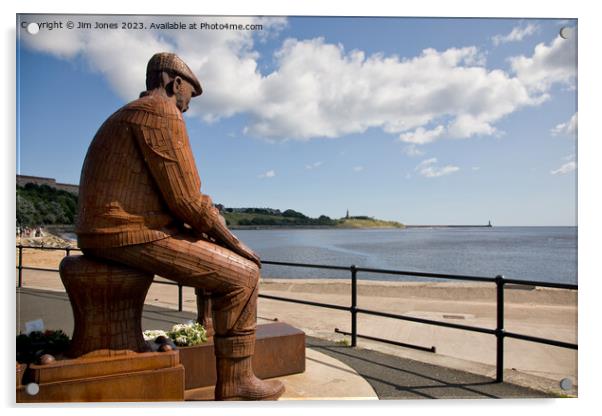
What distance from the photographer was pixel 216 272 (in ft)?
10.2

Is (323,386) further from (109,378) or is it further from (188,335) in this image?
(109,378)

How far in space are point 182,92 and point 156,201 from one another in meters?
0.79

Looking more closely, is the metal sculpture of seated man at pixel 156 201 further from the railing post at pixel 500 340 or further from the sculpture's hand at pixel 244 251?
the railing post at pixel 500 340

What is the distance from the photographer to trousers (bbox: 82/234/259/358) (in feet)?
9.72

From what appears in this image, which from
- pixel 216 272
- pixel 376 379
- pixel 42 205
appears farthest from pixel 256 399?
pixel 42 205

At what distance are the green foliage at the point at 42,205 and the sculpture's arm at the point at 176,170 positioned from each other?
1.82 m

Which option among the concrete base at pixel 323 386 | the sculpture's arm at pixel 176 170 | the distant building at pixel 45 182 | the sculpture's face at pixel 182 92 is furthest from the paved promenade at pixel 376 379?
the sculpture's face at pixel 182 92

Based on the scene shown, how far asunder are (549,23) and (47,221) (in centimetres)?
602

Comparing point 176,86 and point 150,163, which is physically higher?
point 176,86

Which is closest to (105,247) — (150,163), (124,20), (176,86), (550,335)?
(150,163)

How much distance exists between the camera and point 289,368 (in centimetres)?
416

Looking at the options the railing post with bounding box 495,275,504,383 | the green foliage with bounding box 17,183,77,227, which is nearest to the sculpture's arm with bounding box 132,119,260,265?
the green foliage with bounding box 17,183,77,227

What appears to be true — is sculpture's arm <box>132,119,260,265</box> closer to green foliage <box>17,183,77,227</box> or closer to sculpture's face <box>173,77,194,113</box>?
sculpture's face <box>173,77,194,113</box>

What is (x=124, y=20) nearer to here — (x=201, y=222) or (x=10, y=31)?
(x=10, y=31)
